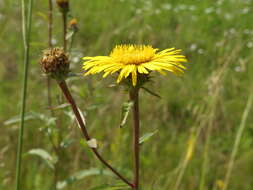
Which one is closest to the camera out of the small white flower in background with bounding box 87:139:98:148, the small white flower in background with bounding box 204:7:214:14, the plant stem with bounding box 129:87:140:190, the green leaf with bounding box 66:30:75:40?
the small white flower in background with bounding box 87:139:98:148

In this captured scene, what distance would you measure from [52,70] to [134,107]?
12.7 inches

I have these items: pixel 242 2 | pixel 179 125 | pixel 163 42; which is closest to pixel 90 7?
pixel 163 42

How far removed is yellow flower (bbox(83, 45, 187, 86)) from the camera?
4.08 feet

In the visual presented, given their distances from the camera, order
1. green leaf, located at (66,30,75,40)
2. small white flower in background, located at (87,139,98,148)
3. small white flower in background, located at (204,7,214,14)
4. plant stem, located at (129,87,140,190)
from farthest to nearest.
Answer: small white flower in background, located at (204,7,214,14)
green leaf, located at (66,30,75,40)
plant stem, located at (129,87,140,190)
small white flower in background, located at (87,139,98,148)

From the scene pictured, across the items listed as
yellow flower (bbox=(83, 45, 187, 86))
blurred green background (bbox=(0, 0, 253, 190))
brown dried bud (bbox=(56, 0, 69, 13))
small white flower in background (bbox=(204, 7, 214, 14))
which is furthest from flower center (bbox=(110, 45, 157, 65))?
small white flower in background (bbox=(204, 7, 214, 14))

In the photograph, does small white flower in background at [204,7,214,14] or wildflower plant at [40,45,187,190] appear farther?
small white flower in background at [204,7,214,14]

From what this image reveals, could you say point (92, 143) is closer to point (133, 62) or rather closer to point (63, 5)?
point (133, 62)

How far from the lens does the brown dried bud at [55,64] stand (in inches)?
49.5

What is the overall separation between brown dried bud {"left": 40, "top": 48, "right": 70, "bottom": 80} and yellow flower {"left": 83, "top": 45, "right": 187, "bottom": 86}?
81mm

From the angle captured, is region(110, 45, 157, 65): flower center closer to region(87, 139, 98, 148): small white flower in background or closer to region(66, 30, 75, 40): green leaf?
region(87, 139, 98, 148): small white flower in background

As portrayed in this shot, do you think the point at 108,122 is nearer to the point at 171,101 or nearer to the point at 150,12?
the point at 171,101

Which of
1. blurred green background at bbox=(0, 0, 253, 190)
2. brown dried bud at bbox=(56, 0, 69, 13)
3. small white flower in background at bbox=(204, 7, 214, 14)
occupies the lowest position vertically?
blurred green background at bbox=(0, 0, 253, 190)

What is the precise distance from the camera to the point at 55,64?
126 cm

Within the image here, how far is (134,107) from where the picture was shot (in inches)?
51.2
